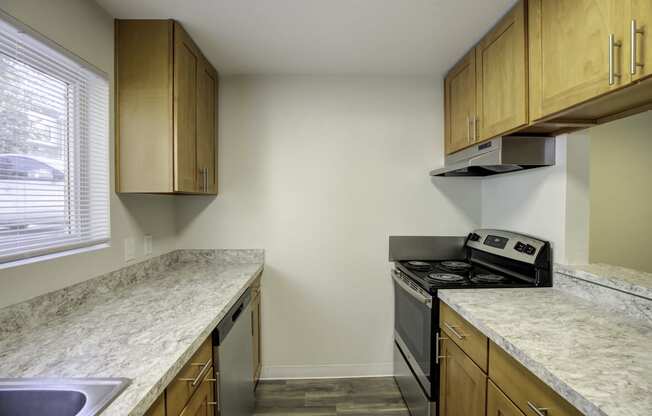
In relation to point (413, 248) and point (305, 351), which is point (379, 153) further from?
point (305, 351)

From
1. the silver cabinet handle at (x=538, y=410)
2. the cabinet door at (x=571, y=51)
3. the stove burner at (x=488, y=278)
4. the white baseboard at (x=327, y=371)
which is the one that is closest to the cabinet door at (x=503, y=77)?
the cabinet door at (x=571, y=51)

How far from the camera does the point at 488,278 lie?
178cm

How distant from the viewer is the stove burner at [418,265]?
2115 mm

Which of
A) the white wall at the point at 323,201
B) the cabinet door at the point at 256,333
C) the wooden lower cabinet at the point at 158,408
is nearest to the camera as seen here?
the wooden lower cabinet at the point at 158,408

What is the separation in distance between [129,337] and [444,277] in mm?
1590

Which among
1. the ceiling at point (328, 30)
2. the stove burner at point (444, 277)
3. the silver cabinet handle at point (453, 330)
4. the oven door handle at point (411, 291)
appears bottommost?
the silver cabinet handle at point (453, 330)

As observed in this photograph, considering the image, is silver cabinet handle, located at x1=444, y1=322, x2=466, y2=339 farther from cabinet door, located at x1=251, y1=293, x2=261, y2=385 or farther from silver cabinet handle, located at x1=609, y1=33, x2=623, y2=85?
cabinet door, located at x1=251, y1=293, x2=261, y2=385

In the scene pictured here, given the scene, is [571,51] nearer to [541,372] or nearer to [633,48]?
[633,48]

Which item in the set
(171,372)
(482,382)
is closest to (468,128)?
(482,382)

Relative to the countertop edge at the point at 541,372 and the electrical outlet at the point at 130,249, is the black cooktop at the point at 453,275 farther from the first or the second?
the electrical outlet at the point at 130,249

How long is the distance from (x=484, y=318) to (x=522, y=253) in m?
0.79

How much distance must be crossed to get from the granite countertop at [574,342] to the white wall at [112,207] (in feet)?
5.70

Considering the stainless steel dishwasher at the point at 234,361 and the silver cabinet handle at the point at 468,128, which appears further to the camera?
the silver cabinet handle at the point at 468,128

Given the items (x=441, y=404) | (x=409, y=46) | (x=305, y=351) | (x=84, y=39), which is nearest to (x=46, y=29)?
(x=84, y=39)
